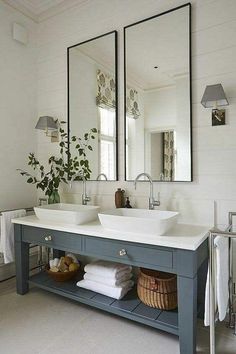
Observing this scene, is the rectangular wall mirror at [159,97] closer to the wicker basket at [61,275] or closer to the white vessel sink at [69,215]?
the white vessel sink at [69,215]

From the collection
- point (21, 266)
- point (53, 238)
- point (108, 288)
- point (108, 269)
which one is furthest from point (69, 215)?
point (21, 266)

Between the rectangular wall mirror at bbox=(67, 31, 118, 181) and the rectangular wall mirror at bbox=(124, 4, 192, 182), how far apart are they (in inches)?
6.0

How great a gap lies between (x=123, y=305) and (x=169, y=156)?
3.86 ft

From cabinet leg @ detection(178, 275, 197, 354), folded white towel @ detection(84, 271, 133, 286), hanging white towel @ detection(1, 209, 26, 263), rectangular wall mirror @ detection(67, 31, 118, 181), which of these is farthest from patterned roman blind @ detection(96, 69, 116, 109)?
cabinet leg @ detection(178, 275, 197, 354)

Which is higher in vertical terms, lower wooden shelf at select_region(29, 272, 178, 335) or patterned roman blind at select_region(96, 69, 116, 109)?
patterned roman blind at select_region(96, 69, 116, 109)

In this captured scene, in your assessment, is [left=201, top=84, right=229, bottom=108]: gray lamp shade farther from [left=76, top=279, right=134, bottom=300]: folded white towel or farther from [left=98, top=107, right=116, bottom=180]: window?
[left=76, top=279, right=134, bottom=300]: folded white towel

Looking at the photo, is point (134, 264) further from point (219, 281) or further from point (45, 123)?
point (45, 123)

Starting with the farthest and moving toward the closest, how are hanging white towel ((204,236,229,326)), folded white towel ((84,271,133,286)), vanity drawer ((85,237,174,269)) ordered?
folded white towel ((84,271,133,286)) → vanity drawer ((85,237,174,269)) → hanging white towel ((204,236,229,326))

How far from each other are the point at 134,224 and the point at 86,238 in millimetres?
426

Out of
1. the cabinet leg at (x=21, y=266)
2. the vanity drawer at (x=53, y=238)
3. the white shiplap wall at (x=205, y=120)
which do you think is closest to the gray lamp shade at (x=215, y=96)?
the white shiplap wall at (x=205, y=120)

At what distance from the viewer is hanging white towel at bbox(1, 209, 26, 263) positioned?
2.30 meters

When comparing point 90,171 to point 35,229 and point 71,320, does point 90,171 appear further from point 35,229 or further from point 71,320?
point 71,320

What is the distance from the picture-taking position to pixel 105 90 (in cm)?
239

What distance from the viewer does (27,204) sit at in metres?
2.84
